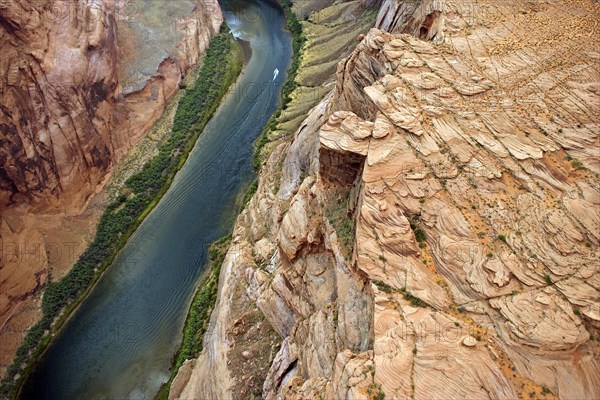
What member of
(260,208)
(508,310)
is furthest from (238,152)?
(508,310)

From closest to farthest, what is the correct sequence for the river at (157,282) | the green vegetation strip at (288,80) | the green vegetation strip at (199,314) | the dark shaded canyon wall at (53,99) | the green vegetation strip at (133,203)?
the green vegetation strip at (199,314) → the river at (157,282) → the green vegetation strip at (133,203) → the dark shaded canyon wall at (53,99) → the green vegetation strip at (288,80)

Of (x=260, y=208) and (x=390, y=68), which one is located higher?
(x=390, y=68)

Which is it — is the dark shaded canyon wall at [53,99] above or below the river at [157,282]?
above

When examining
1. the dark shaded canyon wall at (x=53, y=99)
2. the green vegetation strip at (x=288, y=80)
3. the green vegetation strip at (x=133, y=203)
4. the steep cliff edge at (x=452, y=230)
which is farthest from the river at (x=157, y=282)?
the dark shaded canyon wall at (x=53, y=99)

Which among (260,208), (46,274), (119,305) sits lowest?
(119,305)

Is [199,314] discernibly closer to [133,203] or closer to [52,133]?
[133,203]

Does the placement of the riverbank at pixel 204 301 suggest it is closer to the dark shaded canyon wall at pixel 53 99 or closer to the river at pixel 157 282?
the river at pixel 157 282

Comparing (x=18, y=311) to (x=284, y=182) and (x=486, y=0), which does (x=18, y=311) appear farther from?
(x=486, y=0)
